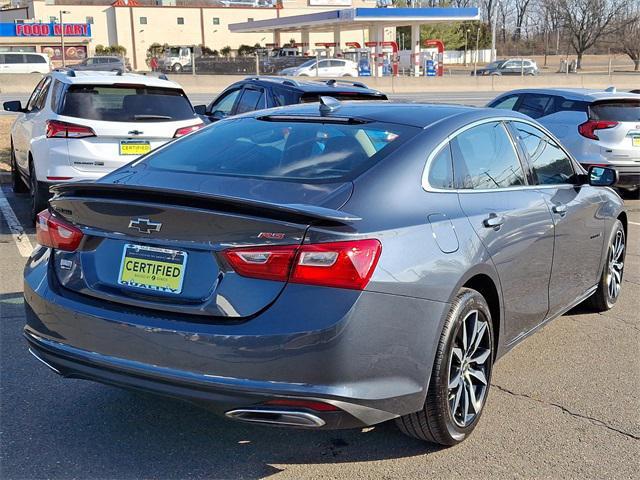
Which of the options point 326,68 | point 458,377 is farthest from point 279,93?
point 326,68

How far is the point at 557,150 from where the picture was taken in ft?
17.9

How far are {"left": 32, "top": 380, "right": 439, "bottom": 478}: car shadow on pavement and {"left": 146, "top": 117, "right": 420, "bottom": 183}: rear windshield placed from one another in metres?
1.22

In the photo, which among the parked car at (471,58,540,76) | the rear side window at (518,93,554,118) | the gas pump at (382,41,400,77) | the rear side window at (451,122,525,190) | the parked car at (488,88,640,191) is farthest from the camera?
the parked car at (471,58,540,76)

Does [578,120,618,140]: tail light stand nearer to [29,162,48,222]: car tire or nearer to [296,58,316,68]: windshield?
[29,162,48,222]: car tire

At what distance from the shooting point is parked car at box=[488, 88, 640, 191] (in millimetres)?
11219

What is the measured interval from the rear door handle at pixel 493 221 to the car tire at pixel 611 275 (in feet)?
6.93

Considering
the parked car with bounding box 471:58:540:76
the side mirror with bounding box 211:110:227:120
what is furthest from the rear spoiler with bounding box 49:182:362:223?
the parked car with bounding box 471:58:540:76

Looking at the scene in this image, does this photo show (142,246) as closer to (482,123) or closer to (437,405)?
(437,405)

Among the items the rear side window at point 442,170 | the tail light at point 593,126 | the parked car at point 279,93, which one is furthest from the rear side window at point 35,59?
the rear side window at point 442,170

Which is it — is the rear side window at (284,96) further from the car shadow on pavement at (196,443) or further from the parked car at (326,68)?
the parked car at (326,68)

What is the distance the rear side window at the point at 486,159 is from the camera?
4.20m

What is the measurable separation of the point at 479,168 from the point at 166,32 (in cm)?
8404

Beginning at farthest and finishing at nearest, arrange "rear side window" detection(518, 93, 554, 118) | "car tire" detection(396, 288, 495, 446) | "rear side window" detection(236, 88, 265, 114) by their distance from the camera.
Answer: "rear side window" detection(518, 93, 554, 118) → "rear side window" detection(236, 88, 265, 114) → "car tire" detection(396, 288, 495, 446)

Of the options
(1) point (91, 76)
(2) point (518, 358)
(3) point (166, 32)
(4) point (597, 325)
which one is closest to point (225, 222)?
(2) point (518, 358)
